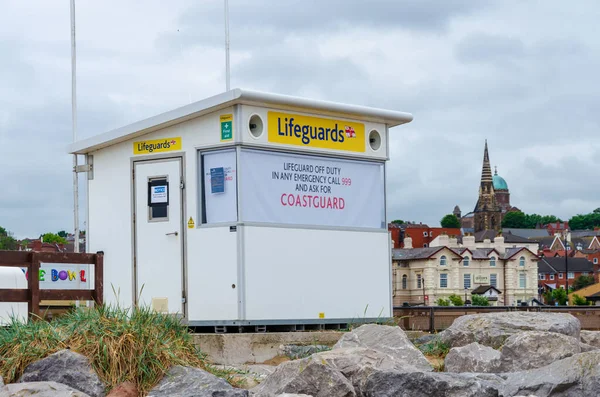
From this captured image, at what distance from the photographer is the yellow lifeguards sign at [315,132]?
13.7 meters

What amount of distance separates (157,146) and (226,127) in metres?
1.24

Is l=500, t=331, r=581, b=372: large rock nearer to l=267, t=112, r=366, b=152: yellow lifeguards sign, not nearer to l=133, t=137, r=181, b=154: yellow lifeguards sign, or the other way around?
l=267, t=112, r=366, b=152: yellow lifeguards sign

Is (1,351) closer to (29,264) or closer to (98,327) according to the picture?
(98,327)

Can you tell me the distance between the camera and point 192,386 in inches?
394

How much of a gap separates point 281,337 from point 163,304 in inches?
65.6

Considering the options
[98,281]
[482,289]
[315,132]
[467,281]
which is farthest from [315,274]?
[467,281]

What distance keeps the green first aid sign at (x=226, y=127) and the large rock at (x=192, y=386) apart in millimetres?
3814

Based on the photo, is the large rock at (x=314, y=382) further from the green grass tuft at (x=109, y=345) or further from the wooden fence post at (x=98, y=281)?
the wooden fence post at (x=98, y=281)

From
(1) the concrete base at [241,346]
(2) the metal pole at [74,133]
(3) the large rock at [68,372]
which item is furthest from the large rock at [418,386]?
(2) the metal pole at [74,133]

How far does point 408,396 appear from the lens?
395 inches

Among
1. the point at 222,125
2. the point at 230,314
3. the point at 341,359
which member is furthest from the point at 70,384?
the point at 222,125

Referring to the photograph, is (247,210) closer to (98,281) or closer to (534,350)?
(98,281)

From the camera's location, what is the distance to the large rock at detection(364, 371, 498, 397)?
1005 cm

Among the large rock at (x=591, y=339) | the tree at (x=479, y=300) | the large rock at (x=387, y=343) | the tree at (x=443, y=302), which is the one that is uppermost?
the large rock at (x=387, y=343)
